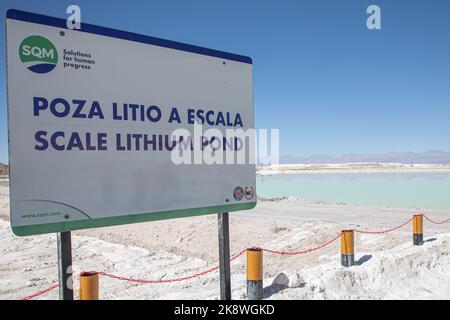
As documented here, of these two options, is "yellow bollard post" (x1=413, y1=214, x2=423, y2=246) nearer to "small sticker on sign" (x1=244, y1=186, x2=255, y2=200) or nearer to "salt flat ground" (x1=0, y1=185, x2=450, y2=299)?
"salt flat ground" (x1=0, y1=185, x2=450, y2=299)

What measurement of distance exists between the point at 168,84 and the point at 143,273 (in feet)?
22.1

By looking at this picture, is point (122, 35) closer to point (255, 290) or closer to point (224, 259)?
point (224, 259)

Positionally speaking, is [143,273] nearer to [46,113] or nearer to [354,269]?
[354,269]

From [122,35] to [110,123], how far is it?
98cm

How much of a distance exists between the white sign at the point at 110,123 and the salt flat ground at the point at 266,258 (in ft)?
6.87

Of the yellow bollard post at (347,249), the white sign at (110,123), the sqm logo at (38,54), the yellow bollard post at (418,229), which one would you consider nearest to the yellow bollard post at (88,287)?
the white sign at (110,123)

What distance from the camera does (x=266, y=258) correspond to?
10484mm

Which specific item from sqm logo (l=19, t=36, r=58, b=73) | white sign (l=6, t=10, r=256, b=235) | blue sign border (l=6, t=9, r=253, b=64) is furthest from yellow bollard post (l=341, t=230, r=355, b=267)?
sqm logo (l=19, t=36, r=58, b=73)

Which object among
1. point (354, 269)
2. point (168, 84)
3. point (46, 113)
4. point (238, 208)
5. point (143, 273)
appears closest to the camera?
point (46, 113)

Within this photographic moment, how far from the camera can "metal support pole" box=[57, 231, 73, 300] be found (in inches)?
148

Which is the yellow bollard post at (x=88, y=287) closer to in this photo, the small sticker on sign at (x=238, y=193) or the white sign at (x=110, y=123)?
the white sign at (x=110, y=123)

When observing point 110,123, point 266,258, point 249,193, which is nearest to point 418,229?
point 266,258
